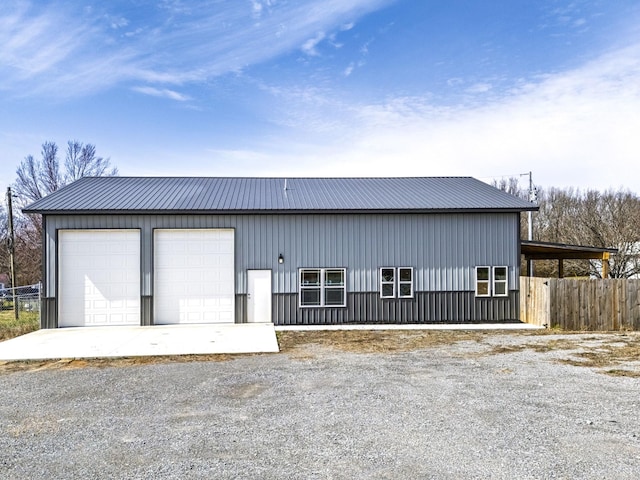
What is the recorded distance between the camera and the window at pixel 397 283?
1446 centimetres

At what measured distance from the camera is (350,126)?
20.0 meters

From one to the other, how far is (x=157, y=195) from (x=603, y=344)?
1368 centimetres

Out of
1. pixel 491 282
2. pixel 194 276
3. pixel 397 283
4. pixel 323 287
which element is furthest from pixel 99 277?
pixel 491 282

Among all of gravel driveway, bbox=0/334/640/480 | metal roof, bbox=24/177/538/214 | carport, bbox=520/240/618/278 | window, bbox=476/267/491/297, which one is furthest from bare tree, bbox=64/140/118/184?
carport, bbox=520/240/618/278

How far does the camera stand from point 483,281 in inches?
577

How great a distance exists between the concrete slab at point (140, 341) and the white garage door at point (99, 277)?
554mm

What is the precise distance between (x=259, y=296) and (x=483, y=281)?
23.8 ft

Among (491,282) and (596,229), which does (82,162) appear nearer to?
(491,282)

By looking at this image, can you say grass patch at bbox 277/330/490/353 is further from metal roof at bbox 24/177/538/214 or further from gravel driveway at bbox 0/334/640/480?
metal roof at bbox 24/177/538/214

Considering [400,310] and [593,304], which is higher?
[593,304]

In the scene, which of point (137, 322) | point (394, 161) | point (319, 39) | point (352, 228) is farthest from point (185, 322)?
point (394, 161)

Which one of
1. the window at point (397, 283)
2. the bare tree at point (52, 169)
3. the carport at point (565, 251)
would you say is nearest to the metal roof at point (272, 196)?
the carport at point (565, 251)

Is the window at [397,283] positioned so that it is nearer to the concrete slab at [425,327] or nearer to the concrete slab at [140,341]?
the concrete slab at [425,327]

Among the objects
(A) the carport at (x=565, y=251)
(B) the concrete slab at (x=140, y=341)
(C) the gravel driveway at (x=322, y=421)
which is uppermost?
(A) the carport at (x=565, y=251)
